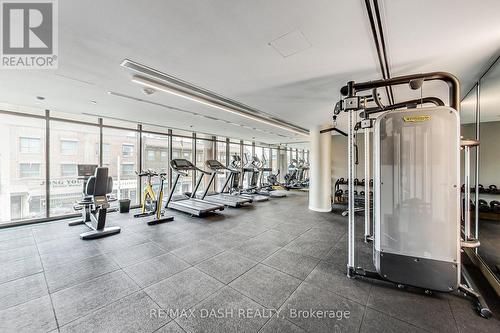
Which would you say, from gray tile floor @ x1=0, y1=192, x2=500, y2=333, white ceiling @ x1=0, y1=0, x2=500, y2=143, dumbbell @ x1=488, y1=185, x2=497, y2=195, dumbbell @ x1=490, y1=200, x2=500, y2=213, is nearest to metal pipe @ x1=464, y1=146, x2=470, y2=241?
gray tile floor @ x1=0, y1=192, x2=500, y2=333

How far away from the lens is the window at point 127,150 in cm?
658

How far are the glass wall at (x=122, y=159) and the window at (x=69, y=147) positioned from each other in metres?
0.68

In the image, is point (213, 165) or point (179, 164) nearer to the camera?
point (179, 164)

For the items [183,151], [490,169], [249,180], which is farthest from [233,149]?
[490,169]

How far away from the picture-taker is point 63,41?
7.27 ft

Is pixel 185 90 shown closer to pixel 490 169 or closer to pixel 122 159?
pixel 122 159

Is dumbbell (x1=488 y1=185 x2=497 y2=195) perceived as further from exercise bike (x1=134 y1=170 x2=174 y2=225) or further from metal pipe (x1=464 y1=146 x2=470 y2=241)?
exercise bike (x1=134 y1=170 x2=174 y2=225)

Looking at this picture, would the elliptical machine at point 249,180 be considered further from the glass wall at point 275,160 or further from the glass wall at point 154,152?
the glass wall at point 275,160

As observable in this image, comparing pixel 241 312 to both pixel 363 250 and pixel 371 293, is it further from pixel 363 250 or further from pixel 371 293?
pixel 363 250

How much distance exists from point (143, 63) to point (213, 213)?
437cm

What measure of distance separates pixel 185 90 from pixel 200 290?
331cm

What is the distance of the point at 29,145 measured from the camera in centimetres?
495

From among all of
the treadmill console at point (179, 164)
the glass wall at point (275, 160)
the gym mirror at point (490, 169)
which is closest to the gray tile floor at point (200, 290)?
the gym mirror at point (490, 169)

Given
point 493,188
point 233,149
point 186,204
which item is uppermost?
point 233,149
